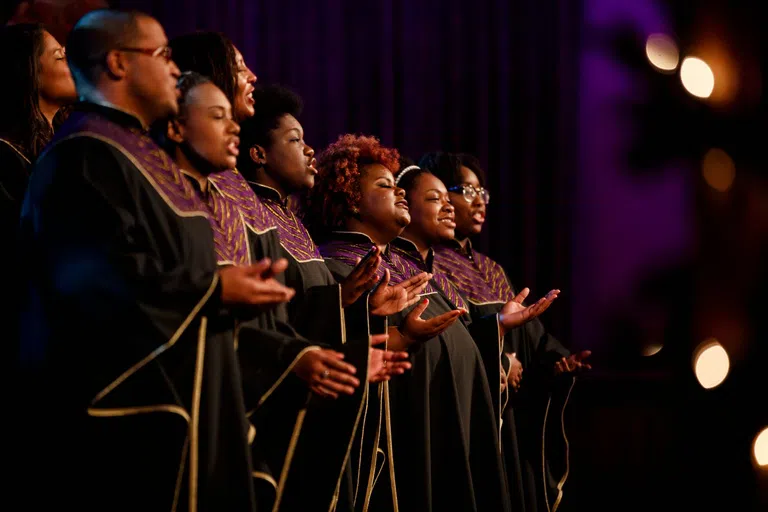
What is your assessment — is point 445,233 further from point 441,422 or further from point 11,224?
point 11,224

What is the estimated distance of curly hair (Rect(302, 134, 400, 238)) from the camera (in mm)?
4090

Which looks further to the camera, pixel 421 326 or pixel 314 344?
pixel 421 326

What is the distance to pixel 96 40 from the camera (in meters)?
2.45

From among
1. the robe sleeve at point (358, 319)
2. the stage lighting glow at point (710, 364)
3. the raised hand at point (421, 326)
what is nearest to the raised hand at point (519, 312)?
the raised hand at point (421, 326)

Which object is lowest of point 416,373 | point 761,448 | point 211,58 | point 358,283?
point 761,448

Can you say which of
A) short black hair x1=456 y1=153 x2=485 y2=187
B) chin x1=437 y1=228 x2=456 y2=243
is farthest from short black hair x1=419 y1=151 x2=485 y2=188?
chin x1=437 y1=228 x2=456 y2=243

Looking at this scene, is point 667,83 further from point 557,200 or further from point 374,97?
point 374,97

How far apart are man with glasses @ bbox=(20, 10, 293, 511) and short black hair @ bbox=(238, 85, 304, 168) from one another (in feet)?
3.73

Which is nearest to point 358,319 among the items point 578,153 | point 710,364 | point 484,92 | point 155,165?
point 155,165

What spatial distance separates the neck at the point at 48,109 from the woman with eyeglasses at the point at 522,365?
2232 mm

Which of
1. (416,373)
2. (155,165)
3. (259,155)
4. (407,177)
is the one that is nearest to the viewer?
(155,165)

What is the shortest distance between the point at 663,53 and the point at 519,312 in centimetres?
214

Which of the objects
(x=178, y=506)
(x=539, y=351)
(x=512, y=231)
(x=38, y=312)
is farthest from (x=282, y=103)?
(x=512, y=231)

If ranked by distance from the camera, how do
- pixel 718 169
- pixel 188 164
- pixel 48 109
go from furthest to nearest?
pixel 718 169 → pixel 48 109 → pixel 188 164
